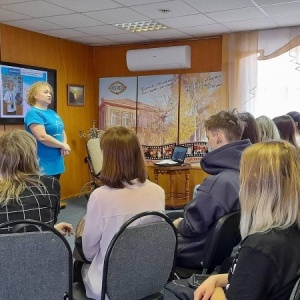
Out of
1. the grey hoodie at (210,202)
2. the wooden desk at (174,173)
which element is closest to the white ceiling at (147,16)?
the wooden desk at (174,173)

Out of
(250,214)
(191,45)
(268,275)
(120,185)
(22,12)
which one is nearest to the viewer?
(268,275)

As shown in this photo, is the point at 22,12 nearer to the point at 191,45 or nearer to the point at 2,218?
the point at 191,45

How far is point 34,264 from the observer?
1.42 metres

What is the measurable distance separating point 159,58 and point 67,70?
1370mm

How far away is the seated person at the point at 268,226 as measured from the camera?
1.10 metres

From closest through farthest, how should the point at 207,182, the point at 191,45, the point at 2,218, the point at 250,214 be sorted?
1. the point at 250,214
2. the point at 2,218
3. the point at 207,182
4. the point at 191,45

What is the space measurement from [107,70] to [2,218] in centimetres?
498

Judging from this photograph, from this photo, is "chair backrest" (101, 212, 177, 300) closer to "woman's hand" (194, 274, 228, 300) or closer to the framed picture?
"woman's hand" (194, 274, 228, 300)

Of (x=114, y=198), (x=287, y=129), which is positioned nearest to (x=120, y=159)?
(x=114, y=198)

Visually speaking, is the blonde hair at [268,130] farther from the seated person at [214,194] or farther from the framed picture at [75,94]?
the framed picture at [75,94]

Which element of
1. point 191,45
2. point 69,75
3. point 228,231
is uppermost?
point 191,45

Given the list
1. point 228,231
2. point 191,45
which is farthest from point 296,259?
point 191,45

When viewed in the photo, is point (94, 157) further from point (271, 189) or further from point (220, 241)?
point (271, 189)

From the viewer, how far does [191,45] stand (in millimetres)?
5715
